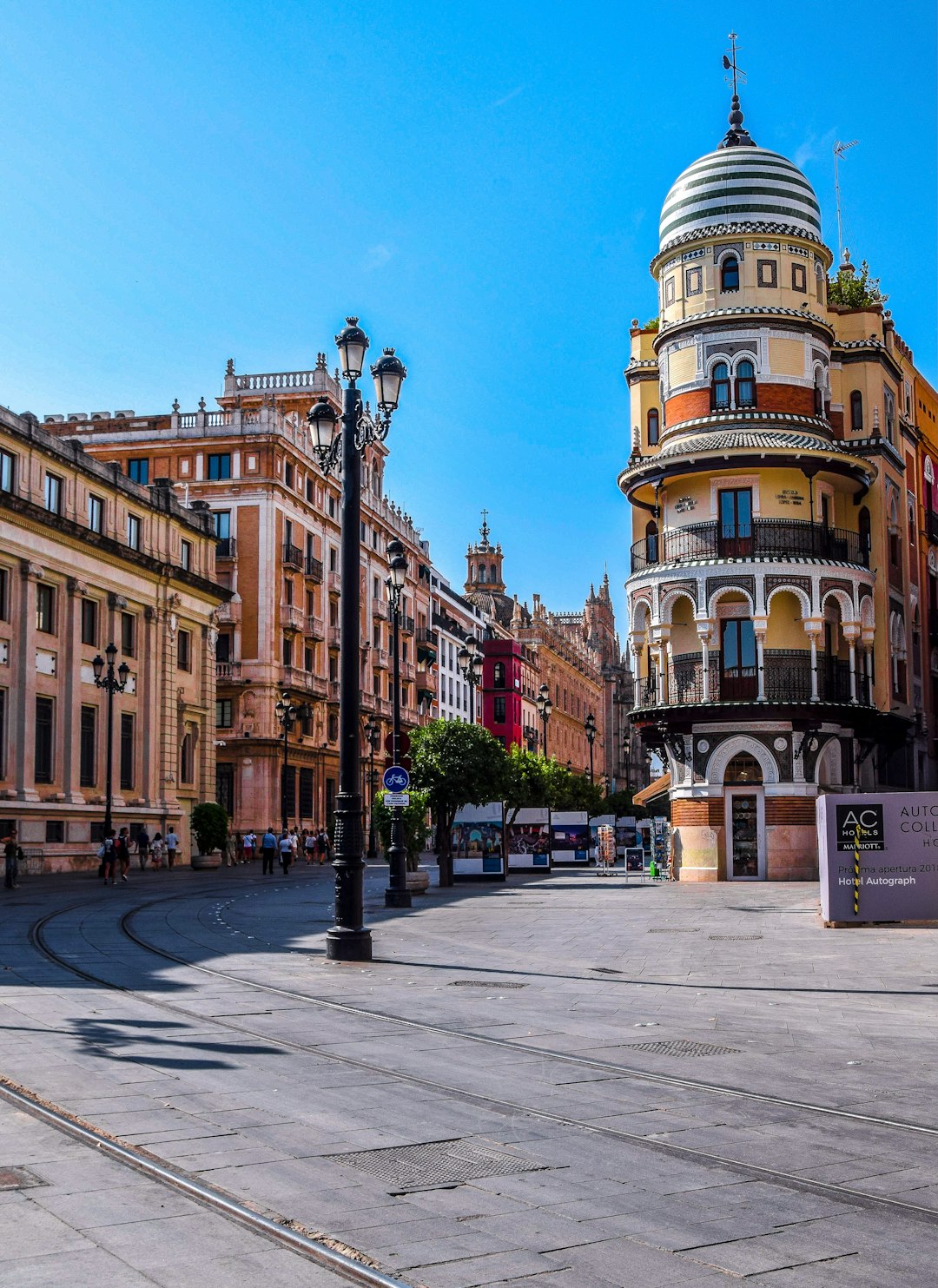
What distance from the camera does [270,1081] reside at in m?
9.56

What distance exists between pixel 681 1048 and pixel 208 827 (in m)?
45.3

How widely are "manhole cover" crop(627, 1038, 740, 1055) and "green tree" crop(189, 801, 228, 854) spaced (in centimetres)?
4471

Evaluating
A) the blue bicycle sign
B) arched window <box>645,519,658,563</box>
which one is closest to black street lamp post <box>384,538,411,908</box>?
the blue bicycle sign

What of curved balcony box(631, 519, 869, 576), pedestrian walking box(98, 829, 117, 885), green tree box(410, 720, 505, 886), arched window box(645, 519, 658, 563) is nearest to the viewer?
green tree box(410, 720, 505, 886)

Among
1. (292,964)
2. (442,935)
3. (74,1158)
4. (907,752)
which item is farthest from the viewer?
(907,752)

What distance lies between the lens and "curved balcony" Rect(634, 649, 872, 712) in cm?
4228

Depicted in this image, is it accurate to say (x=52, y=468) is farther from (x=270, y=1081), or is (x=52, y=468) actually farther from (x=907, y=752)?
(x=270, y=1081)

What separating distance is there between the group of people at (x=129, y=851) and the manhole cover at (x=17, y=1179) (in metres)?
31.6

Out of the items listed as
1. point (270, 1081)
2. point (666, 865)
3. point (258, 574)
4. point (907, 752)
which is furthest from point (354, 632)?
point (258, 574)

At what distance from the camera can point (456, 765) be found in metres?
36.9

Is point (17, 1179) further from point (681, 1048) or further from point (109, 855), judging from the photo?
point (109, 855)

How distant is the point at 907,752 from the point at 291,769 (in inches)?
1260

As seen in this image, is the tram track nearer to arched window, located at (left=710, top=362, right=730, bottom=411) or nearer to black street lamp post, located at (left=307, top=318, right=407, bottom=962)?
black street lamp post, located at (left=307, top=318, right=407, bottom=962)

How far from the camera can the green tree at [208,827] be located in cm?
5478
